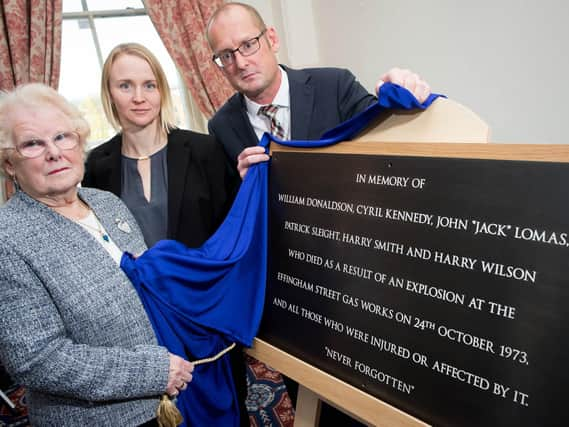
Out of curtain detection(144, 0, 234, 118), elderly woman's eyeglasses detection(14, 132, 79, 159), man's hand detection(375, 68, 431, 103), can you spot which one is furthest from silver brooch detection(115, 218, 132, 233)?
curtain detection(144, 0, 234, 118)

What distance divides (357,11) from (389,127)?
2.58m

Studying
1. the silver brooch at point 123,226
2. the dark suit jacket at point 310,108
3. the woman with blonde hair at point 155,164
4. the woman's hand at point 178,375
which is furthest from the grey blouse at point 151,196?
the woman's hand at point 178,375

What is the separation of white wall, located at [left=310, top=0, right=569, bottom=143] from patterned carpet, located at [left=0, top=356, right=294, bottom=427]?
2.14m

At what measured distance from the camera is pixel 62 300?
1007 mm

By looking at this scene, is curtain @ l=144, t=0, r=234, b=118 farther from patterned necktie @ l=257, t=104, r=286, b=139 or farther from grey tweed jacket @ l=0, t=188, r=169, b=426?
grey tweed jacket @ l=0, t=188, r=169, b=426

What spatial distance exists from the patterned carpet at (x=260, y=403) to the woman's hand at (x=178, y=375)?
51.7 inches

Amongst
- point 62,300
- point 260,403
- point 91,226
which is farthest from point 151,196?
point 260,403

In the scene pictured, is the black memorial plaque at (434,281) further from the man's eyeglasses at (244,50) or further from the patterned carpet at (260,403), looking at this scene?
the patterned carpet at (260,403)

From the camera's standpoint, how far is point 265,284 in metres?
1.27

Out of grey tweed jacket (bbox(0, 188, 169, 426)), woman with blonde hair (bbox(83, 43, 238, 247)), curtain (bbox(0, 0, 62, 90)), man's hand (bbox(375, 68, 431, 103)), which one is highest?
curtain (bbox(0, 0, 62, 90))

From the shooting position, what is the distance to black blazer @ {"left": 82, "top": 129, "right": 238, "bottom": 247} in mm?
1491

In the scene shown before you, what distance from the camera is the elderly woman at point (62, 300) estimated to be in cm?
96

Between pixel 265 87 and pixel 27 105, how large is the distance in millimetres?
798

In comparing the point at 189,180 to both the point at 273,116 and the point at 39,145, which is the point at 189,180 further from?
the point at 39,145
